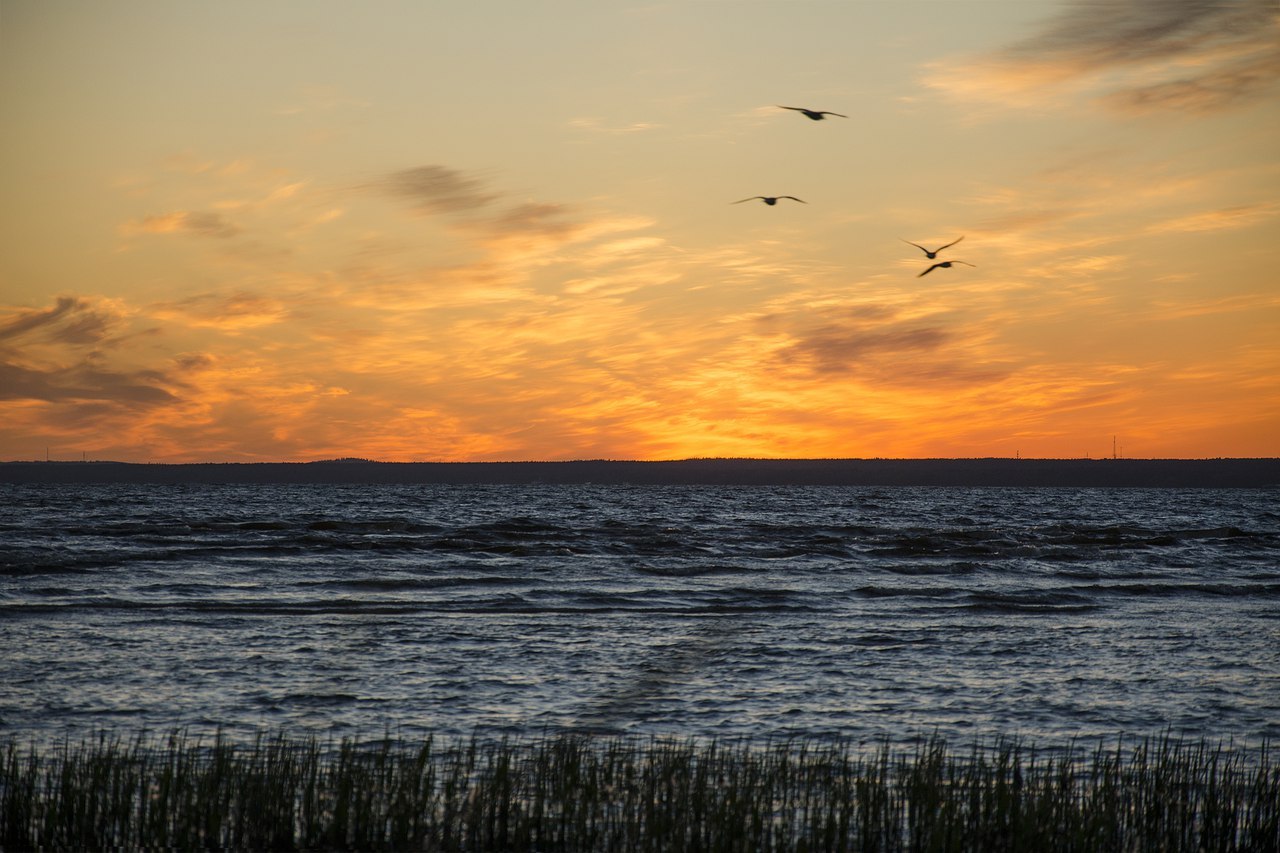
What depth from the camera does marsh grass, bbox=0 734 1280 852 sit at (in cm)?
932

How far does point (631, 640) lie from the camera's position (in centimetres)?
2344

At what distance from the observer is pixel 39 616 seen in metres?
26.0

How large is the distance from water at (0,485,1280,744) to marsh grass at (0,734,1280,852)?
3.74 m

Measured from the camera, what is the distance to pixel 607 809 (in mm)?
10250

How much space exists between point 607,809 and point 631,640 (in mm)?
13228

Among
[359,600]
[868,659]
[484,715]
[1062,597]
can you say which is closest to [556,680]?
[484,715]

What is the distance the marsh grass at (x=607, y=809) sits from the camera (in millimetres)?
9320

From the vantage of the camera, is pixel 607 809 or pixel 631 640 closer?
pixel 607 809

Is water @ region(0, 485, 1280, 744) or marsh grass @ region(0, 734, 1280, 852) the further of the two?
water @ region(0, 485, 1280, 744)

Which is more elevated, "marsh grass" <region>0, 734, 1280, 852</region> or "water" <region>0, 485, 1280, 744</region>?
"marsh grass" <region>0, 734, 1280, 852</region>

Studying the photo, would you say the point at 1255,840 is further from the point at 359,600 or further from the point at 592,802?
the point at 359,600

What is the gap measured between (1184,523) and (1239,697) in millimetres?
78189

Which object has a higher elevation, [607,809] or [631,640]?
[607,809]

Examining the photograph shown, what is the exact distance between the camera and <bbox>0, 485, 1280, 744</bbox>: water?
15.5 metres
